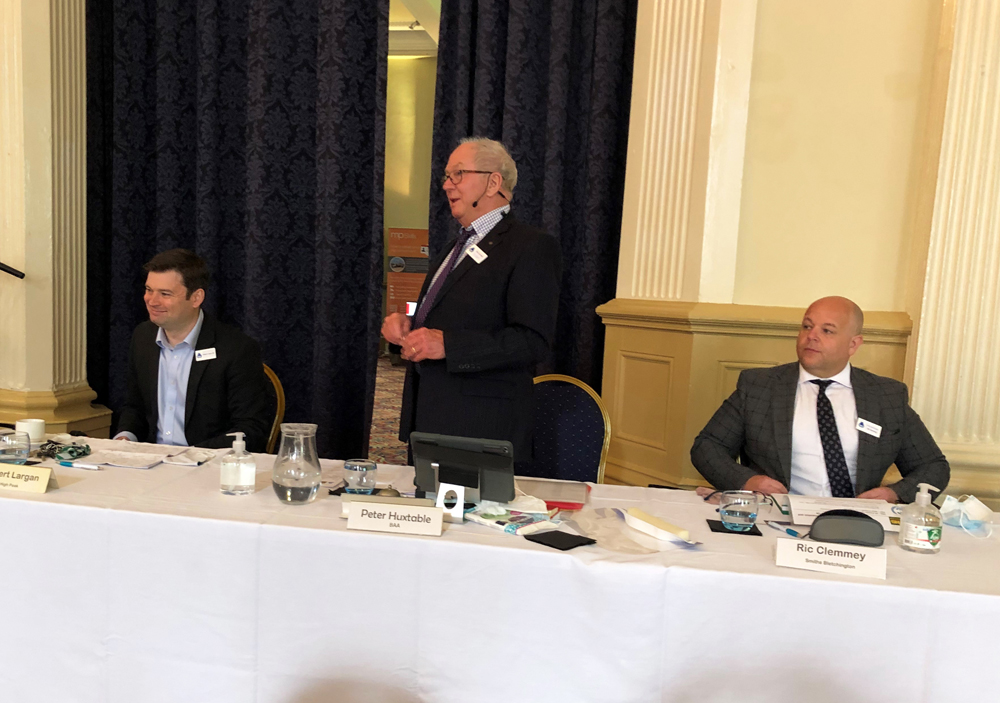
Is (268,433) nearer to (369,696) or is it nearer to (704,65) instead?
(369,696)

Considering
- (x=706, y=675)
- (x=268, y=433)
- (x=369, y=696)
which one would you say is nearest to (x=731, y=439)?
(x=706, y=675)

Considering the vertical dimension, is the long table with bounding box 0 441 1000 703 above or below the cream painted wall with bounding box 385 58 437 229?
below

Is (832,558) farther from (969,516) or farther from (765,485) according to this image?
(765,485)

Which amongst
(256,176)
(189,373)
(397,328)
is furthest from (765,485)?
(256,176)

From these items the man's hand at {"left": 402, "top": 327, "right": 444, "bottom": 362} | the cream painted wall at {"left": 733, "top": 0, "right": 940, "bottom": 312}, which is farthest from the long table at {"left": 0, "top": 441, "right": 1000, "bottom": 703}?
the cream painted wall at {"left": 733, "top": 0, "right": 940, "bottom": 312}

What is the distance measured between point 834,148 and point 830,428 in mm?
1381

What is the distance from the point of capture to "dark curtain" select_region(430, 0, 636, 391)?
3.68m

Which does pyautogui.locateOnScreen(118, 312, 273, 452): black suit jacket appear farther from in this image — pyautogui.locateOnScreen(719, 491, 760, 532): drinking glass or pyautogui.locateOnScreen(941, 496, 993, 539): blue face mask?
pyautogui.locateOnScreen(941, 496, 993, 539): blue face mask

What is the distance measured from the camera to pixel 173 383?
2553 millimetres

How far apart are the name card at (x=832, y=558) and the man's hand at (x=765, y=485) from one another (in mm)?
557

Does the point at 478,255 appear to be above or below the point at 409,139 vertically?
below

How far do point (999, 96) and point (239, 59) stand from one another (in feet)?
12.0

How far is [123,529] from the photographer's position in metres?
1.49

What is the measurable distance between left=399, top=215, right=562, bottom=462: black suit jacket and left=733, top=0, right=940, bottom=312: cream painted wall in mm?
1245
